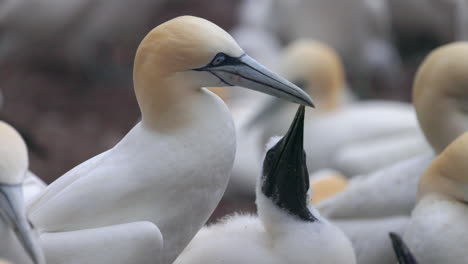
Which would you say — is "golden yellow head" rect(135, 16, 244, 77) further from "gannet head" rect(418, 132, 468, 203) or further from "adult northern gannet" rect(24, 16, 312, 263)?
"gannet head" rect(418, 132, 468, 203)

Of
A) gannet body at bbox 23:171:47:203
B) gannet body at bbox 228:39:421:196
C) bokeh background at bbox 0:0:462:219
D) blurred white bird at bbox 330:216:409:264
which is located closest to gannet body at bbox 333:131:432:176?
gannet body at bbox 228:39:421:196

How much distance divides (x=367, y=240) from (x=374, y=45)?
5.68 metres

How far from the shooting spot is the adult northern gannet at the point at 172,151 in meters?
4.36

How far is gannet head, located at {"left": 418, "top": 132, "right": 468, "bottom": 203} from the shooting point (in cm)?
471

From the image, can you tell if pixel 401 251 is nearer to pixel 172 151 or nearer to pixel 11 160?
pixel 172 151

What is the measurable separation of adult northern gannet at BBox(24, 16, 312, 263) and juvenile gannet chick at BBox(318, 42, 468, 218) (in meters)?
1.14

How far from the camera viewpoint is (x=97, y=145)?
9.71 metres

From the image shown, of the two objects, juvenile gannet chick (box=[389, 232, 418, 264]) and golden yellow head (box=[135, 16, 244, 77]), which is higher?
golden yellow head (box=[135, 16, 244, 77])

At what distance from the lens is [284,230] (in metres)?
4.49

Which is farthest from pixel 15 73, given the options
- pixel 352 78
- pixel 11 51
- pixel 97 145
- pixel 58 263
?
pixel 58 263

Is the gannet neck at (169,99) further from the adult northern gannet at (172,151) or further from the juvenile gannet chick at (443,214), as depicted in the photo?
the juvenile gannet chick at (443,214)

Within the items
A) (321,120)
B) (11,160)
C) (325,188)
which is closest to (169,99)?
(11,160)

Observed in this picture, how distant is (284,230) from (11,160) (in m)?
1.10

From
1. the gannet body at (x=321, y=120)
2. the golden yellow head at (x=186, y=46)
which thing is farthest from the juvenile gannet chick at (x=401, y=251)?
the gannet body at (x=321, y=120)
